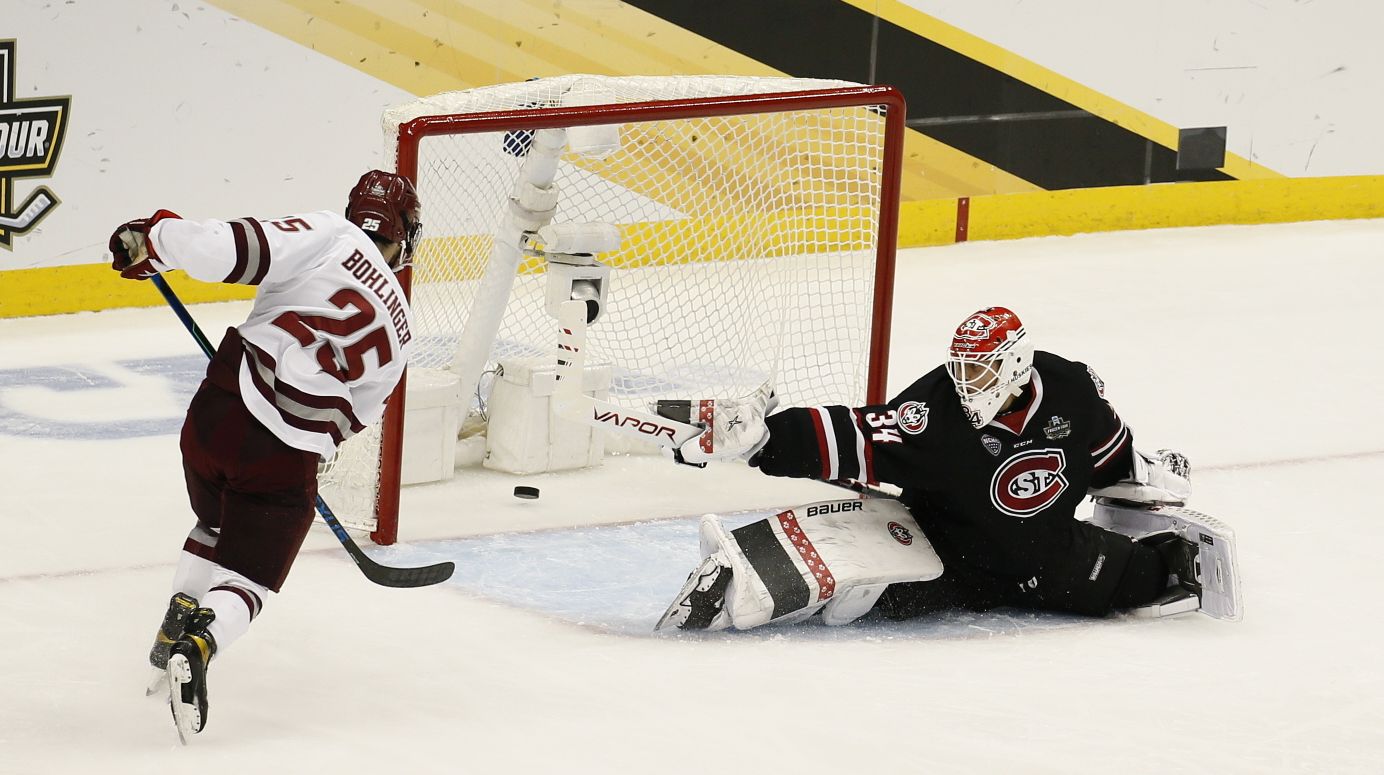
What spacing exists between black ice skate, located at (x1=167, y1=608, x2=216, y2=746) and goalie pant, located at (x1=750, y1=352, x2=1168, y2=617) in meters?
1.14

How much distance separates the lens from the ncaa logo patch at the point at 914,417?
11.3 feet

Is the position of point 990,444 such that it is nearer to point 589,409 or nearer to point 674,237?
point 589,409

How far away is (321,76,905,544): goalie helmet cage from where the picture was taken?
4137 mm

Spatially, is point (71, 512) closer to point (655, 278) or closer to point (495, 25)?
point (655, 278)

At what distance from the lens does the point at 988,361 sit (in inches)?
131

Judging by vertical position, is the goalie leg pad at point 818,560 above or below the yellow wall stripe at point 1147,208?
below

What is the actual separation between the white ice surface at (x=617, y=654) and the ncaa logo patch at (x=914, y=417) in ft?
1.30

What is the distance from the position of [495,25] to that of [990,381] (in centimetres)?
360

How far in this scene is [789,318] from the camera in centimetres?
531

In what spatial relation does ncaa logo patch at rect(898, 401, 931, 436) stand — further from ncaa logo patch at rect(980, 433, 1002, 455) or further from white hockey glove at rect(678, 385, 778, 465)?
white hockey glove at rect(678, 385, 778, 465)

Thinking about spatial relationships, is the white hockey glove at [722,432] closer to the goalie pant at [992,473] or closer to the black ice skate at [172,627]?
the goalie pant at [992,473]

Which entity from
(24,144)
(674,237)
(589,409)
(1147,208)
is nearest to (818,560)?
(589,409)

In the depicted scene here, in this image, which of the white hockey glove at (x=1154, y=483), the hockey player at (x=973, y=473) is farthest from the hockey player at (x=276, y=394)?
the white hockey glove at (x=1154, y=483)

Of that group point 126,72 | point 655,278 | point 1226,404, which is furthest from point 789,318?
point 126,72
